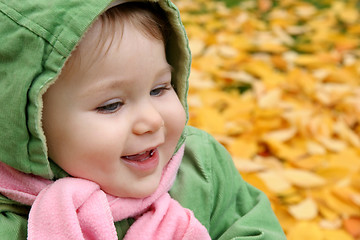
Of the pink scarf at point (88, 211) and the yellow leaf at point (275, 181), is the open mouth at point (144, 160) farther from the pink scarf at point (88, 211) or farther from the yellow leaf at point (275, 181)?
the yellow leaf at point (275, 181)

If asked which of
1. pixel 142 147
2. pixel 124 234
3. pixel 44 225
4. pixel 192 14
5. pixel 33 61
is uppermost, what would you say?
pixel 33 61

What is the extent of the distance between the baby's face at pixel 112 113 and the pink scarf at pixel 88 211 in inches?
1.4

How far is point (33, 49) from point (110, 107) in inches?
6.5

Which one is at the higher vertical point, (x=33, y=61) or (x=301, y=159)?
(x=33, y=61)

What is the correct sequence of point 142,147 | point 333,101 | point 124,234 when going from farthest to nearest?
point 333,101 < point 124,234 < point 142,147

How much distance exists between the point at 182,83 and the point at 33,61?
0.35 m

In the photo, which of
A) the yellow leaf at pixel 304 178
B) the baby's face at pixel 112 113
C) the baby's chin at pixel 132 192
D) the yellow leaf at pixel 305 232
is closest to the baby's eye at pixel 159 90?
the baby's face at pixel 112 113

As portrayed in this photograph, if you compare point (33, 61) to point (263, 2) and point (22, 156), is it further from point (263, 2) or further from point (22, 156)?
point (263, 2)

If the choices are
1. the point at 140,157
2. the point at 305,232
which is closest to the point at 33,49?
the point at 140,157

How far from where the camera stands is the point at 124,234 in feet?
3.34

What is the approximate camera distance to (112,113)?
2.89ft

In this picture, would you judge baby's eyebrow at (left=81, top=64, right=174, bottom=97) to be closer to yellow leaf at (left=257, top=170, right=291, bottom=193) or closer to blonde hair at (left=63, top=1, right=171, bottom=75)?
blonde hair at (left=63, top=1, right=171, bottom=75)

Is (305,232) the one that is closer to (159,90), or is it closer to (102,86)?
(159,90)

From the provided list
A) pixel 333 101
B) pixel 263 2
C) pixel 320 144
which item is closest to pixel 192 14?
pixel 263 2
